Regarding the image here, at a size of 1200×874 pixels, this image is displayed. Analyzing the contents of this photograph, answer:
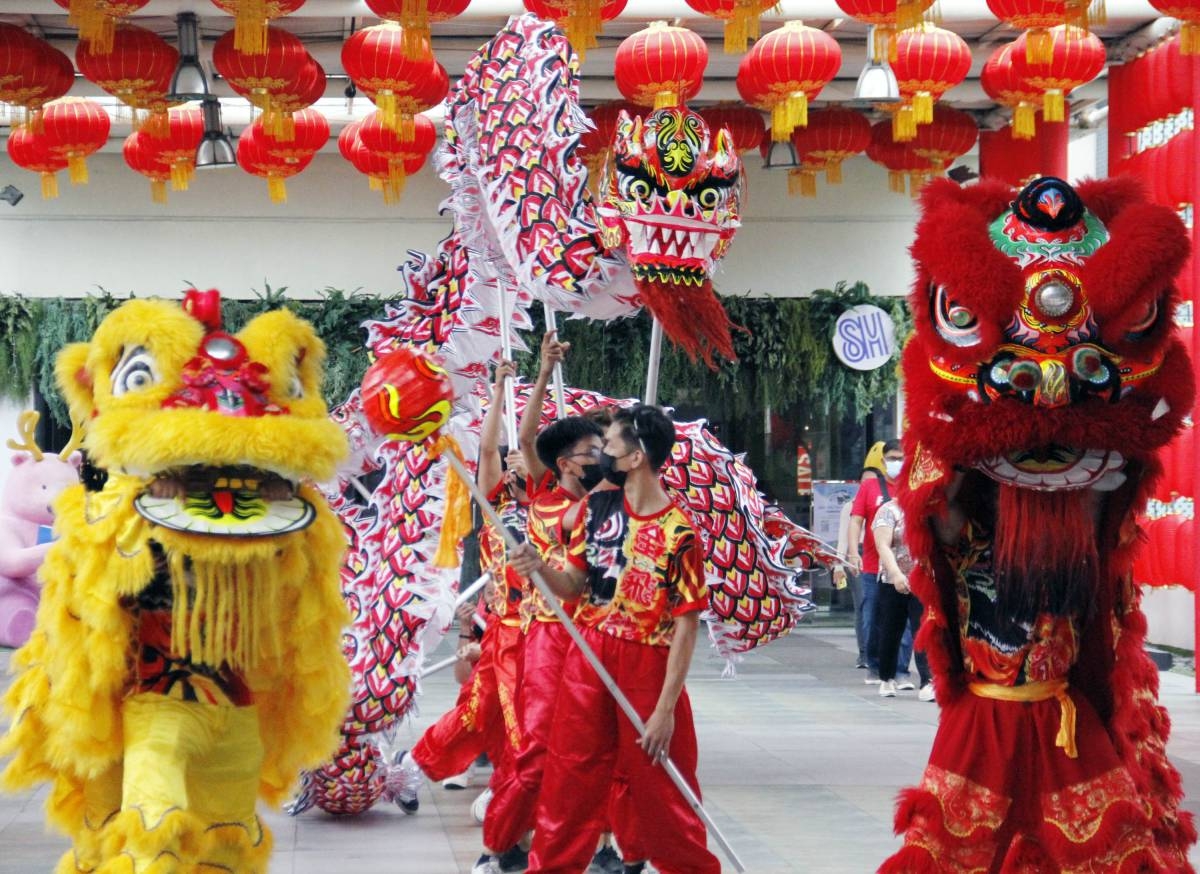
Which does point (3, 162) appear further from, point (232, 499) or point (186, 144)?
point (232, 499)

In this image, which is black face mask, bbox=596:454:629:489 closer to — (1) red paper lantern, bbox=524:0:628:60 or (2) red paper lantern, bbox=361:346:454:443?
(2) red paper lantern, bbox=361:346:454:443

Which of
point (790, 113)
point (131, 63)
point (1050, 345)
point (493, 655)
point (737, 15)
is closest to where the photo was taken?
point (1050, 345)

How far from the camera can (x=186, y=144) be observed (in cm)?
1170

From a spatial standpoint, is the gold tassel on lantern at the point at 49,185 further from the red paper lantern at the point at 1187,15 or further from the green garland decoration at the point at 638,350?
the red paper lantern at the point at 1187,15

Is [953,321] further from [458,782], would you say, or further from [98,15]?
[98,15]

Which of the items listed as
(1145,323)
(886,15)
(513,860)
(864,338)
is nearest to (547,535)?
(513,860)

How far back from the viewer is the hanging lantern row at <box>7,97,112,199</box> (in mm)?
10883

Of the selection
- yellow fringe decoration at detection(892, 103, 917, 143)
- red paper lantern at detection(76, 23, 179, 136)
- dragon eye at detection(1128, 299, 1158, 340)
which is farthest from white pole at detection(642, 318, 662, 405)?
yellow fringe decoration at detection(892, 103, 917, 143)

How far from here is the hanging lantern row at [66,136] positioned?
10.9m

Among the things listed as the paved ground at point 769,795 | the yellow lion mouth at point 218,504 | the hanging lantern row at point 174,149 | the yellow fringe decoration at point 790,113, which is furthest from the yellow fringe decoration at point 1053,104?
the yellow lion mouth at point 218,504

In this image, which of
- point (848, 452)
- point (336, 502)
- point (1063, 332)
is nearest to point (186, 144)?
point (336, 502)

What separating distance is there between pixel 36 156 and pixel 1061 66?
657 centimetres

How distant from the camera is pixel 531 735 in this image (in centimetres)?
509

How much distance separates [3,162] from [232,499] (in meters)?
12.0
